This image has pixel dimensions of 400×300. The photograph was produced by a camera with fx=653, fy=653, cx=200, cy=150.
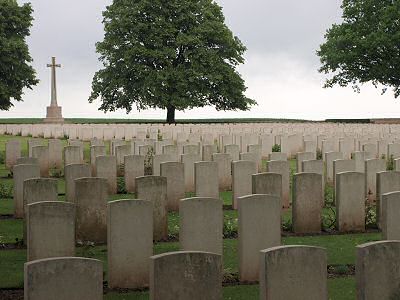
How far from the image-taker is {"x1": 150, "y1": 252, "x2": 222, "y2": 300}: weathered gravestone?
4527 mm

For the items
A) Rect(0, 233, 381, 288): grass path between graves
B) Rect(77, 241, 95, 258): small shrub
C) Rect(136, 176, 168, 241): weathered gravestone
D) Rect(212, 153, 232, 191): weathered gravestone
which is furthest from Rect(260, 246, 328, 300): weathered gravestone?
Rect(212, 153, 232, 191): weathered gravestone

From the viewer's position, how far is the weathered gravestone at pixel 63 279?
4.29 m

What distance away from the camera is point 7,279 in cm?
664

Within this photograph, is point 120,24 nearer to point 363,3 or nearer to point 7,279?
point 363,3

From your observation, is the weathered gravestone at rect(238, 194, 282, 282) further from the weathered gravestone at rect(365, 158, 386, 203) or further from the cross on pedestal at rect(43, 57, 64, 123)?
the cross on pedestal at rect(43, 57, 64, 123)

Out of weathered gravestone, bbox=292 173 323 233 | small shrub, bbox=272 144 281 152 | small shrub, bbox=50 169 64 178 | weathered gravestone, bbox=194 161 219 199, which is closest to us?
weathered gravestone, bbox=292 173 323 233

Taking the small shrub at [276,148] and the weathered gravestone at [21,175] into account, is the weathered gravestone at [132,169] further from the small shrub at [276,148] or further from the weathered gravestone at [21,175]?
the small shrub at [276,148]

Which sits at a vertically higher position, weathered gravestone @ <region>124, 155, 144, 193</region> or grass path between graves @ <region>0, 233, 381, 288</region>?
weathered gravestone @ <region>124, 155, 144, 193</region>

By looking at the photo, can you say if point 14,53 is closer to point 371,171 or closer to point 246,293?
point 371,171

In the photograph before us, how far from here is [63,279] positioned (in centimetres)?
437

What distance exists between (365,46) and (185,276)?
40.2 metres

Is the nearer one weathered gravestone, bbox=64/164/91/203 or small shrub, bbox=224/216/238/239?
small shrub, bbox=224/216/238/239

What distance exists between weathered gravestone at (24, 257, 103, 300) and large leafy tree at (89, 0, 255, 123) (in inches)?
1381

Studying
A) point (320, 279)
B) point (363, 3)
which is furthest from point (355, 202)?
point (363, 3)
